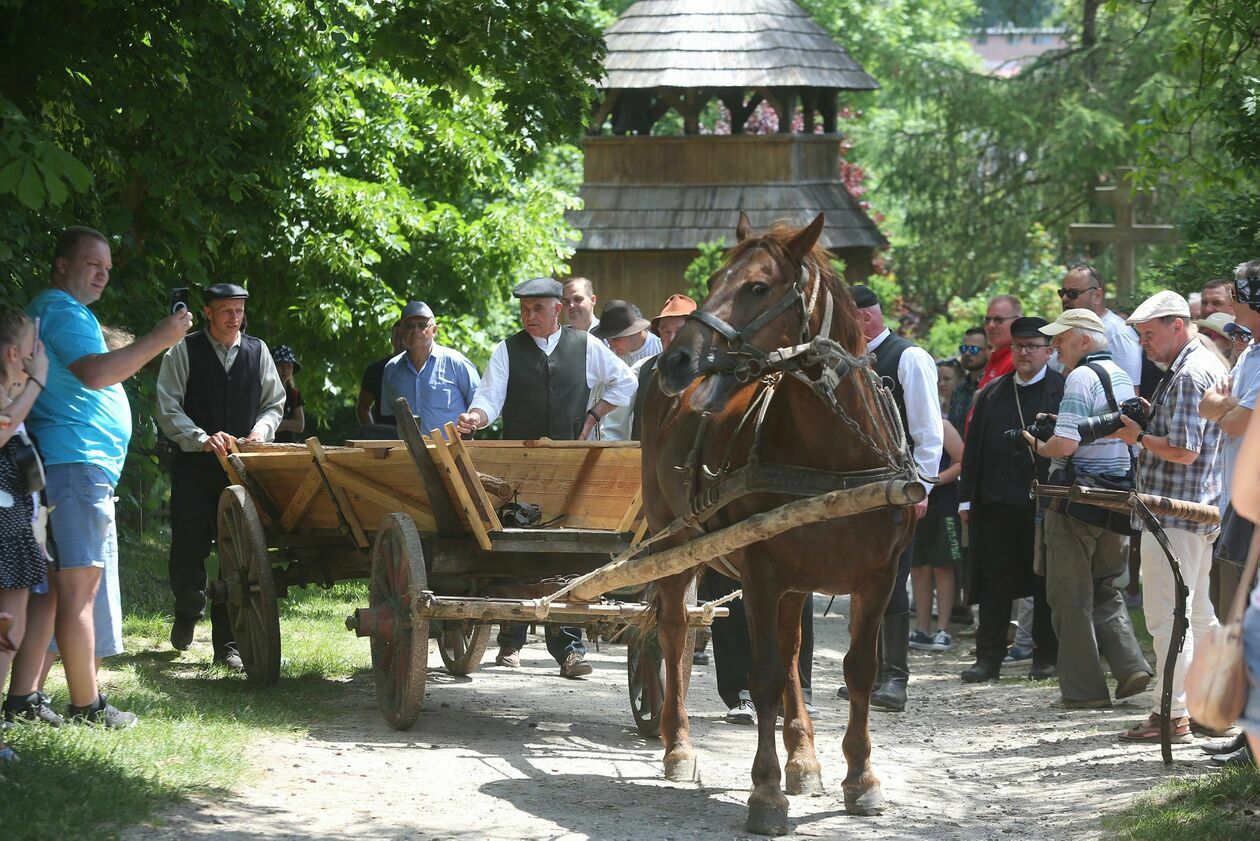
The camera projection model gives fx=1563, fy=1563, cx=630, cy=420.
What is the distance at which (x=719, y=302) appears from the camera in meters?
6.06

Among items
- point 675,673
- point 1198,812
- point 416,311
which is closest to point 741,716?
point 675,673

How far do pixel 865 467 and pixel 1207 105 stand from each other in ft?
21.7

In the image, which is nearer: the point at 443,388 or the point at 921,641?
the point at 443,388

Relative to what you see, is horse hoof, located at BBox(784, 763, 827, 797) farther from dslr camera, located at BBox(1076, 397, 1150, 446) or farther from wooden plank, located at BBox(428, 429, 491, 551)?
dslr camera, located at BBox(1076, 397, 1150, 446)

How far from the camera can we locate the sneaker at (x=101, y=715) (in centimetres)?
672

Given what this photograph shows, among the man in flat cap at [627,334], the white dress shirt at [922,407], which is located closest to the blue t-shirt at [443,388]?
the man in flat cap at [627,334]

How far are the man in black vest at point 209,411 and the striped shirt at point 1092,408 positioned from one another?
469 centimetres

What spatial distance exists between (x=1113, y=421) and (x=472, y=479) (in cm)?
316

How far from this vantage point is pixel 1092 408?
349 inches

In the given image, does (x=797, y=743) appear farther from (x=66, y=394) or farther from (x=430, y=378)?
(x=430, y=378)

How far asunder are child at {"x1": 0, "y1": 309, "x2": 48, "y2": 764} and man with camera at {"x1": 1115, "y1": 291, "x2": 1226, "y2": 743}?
506 centimetres

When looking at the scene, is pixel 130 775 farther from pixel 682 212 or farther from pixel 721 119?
pixel 721 119

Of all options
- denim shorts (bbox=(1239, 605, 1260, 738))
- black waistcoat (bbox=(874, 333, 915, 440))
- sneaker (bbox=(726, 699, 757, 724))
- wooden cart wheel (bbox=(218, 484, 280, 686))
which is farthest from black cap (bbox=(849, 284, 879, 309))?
denim shorts (bbox=(1239, 605, 1260, 738))

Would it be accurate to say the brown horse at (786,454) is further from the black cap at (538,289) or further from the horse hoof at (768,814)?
the black cap at (538,289)
